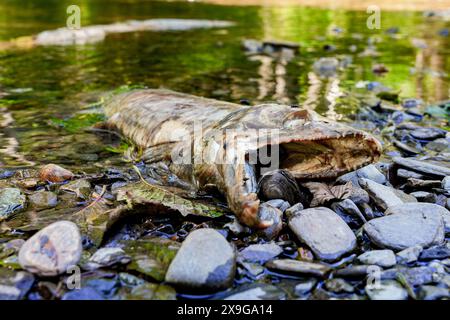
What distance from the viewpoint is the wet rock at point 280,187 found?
3188 mm

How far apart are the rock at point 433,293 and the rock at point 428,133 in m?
2.99

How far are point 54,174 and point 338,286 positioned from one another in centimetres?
244

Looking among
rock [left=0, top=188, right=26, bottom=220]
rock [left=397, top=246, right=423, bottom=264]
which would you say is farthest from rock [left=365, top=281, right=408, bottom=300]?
rock [left=0, top=188, right=26, bottom=220]

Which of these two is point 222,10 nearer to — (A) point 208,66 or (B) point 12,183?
(A) point 208,66

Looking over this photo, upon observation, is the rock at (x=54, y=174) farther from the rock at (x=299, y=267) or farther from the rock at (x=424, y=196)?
the rock at (x=424, y=196)

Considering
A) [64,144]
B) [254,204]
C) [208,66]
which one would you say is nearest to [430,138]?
[254,204]

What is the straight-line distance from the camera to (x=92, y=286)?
242 cm

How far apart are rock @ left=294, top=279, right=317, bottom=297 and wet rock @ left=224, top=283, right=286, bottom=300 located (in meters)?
0.08

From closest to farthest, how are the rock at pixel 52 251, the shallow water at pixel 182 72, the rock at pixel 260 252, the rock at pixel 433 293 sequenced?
the rock at pixel 433 293 → the rock at pixel 52 251 → the rock at pixel 260 252 → the shallow water at pixel 182 72

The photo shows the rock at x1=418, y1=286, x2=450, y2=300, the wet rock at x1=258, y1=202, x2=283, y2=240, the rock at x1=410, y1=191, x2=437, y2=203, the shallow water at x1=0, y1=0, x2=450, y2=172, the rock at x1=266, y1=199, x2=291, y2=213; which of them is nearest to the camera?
the rock at x1=418, y1=286, x2=450, y2=300

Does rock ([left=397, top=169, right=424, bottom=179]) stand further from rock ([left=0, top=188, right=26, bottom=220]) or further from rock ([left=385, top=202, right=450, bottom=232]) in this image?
rock ([left=0, top=188, right=26, bottom=220])

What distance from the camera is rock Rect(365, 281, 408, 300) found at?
2.32 meters

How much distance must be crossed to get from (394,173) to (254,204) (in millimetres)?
1598

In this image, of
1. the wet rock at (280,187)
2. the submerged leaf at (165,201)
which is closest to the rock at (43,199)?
the submerged leaf at (165,201)
